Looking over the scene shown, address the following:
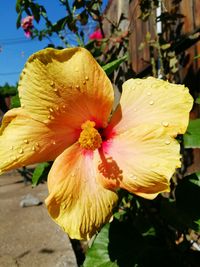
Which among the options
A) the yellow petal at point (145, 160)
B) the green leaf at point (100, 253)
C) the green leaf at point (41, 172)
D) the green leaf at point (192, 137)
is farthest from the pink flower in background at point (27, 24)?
the yellow petal at point (145, 160)

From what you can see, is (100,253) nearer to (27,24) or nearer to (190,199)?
(190,199)

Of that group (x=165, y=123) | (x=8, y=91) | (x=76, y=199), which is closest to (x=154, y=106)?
(x=165, y=123)

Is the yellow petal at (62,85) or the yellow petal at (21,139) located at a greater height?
the yellow petal at (62,85)

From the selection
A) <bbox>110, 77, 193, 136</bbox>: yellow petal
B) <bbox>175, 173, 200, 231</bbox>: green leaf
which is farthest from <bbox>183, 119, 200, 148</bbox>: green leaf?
<bbox>110, 77, 193, 136</bbox>: yellow petal

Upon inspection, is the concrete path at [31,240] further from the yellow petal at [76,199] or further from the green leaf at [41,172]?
the yellow petal at [76,199]

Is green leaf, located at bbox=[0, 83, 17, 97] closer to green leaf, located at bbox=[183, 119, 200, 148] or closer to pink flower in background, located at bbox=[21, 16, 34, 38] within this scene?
pink flower in background, located at bbox=[21, 16, 34, 38]

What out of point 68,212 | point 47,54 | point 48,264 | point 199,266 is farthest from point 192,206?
point 48,264
